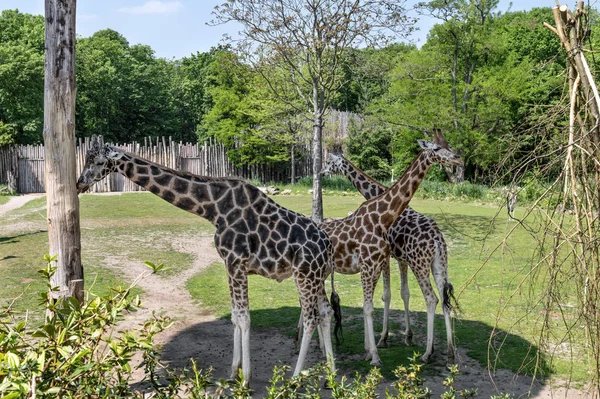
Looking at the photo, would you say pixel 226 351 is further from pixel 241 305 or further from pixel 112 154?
pixel 112 154

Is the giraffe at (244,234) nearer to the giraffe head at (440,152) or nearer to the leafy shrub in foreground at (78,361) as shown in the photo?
the giraffe head at (440,152)

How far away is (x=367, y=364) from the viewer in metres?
6.70

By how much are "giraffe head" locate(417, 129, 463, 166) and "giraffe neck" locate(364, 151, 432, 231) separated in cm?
6

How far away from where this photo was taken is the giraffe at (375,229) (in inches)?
265

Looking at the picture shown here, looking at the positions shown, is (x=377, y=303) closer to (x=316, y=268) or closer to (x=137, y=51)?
(x=316, y=268)

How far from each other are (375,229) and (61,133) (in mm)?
3699

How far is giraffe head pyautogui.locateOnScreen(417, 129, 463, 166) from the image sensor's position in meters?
6.66

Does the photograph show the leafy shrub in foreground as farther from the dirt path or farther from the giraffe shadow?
the dirt path

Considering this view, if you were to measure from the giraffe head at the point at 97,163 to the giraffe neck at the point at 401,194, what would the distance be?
3.18 metres

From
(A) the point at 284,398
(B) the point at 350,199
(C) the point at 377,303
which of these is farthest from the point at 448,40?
(A) the point at 284,398

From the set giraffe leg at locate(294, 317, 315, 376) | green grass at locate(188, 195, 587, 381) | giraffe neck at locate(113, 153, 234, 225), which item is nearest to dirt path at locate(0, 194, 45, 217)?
green grass at locate(188, 195, 587, 381)

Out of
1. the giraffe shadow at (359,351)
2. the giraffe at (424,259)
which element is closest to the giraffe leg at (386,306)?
the giraffe at (424,259)

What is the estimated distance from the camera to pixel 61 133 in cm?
568

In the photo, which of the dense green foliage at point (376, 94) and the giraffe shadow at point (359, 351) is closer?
the giraffe shadow at point (359, 351)
